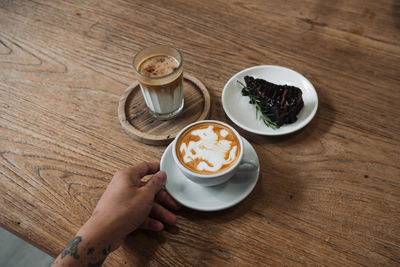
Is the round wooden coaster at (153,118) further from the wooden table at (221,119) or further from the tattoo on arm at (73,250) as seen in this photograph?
the tattoo on arm at (73,250)

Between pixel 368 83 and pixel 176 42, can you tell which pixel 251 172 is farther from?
pixel 176 42

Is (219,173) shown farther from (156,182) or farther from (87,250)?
(87,250)

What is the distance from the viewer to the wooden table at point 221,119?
83 cm

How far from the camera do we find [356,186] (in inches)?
36.0

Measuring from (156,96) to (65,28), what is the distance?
79cm

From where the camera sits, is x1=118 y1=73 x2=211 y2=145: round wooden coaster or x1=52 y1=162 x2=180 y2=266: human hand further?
x1=118 y1=73 x2=211 y2=145: round wooden coaster

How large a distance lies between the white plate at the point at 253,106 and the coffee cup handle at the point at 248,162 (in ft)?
0.36

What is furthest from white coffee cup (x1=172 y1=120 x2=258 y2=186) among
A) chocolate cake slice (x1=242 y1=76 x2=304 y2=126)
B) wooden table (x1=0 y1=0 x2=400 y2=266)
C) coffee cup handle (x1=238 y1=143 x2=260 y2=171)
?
chocolate cake slice (x1=242 y1=76 x2=304 y2=126)

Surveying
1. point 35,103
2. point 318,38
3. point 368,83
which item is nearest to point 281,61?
point 318,38

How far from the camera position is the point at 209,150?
0.87 m

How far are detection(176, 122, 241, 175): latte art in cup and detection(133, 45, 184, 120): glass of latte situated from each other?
19 centimetres

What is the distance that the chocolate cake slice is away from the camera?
100 centimetres

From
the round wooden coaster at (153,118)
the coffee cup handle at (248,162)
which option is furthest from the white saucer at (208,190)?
the round wooden coaster at (153,118)

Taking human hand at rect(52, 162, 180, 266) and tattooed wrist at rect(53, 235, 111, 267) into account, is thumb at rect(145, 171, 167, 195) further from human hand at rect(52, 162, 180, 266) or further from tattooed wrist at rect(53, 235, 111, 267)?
tattooed wrist at rect(53, 235, 111, 267)
